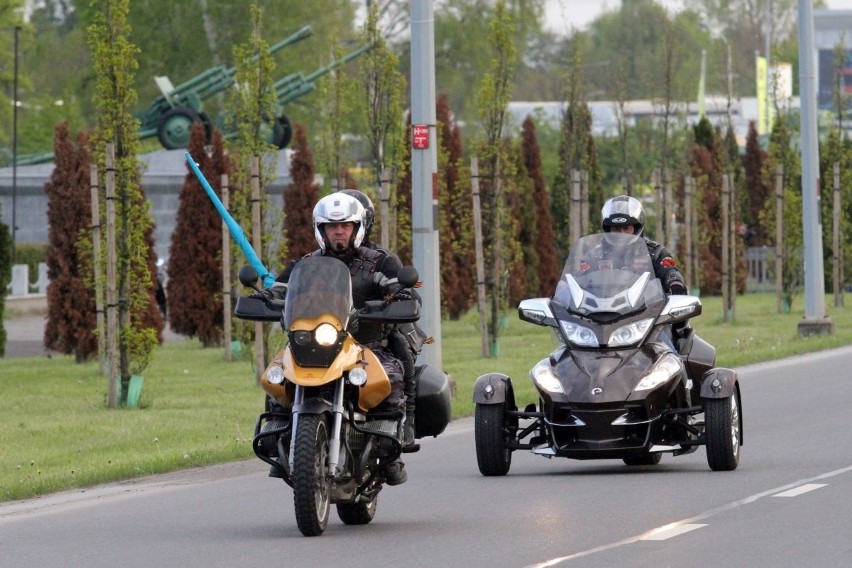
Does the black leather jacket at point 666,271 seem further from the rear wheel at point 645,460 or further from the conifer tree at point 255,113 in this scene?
the conifer tree at point 255,113

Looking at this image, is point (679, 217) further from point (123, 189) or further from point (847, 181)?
point (123, 189)

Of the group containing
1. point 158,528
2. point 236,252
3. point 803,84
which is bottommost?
point 158,528

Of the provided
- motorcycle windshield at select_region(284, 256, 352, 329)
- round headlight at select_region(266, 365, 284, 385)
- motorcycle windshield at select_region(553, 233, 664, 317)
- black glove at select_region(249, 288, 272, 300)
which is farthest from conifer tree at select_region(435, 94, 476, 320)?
round headlight at select_region(266, 365, 284, 385)

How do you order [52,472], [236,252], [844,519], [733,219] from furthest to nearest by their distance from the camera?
[733,219] → [236,252] → [52,472] → [844,519]

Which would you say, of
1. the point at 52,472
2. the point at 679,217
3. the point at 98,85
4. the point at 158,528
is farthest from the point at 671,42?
the point at 158,528

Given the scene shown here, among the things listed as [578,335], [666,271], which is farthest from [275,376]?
[666,271]

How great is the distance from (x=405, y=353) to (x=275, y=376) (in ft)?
3.02

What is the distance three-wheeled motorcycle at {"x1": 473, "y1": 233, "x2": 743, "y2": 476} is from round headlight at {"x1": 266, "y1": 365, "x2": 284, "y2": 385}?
2991mm

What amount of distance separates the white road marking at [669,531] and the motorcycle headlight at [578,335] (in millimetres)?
2696

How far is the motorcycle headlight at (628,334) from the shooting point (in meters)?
13.4

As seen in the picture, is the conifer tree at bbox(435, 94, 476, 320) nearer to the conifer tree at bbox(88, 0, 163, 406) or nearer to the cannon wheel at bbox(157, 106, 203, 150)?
the cannon wheel at bbox(157, 106, 203, 150)

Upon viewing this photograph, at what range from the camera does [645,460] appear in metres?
14.5

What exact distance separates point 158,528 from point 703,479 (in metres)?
3.67

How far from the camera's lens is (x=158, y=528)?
11.7 m
